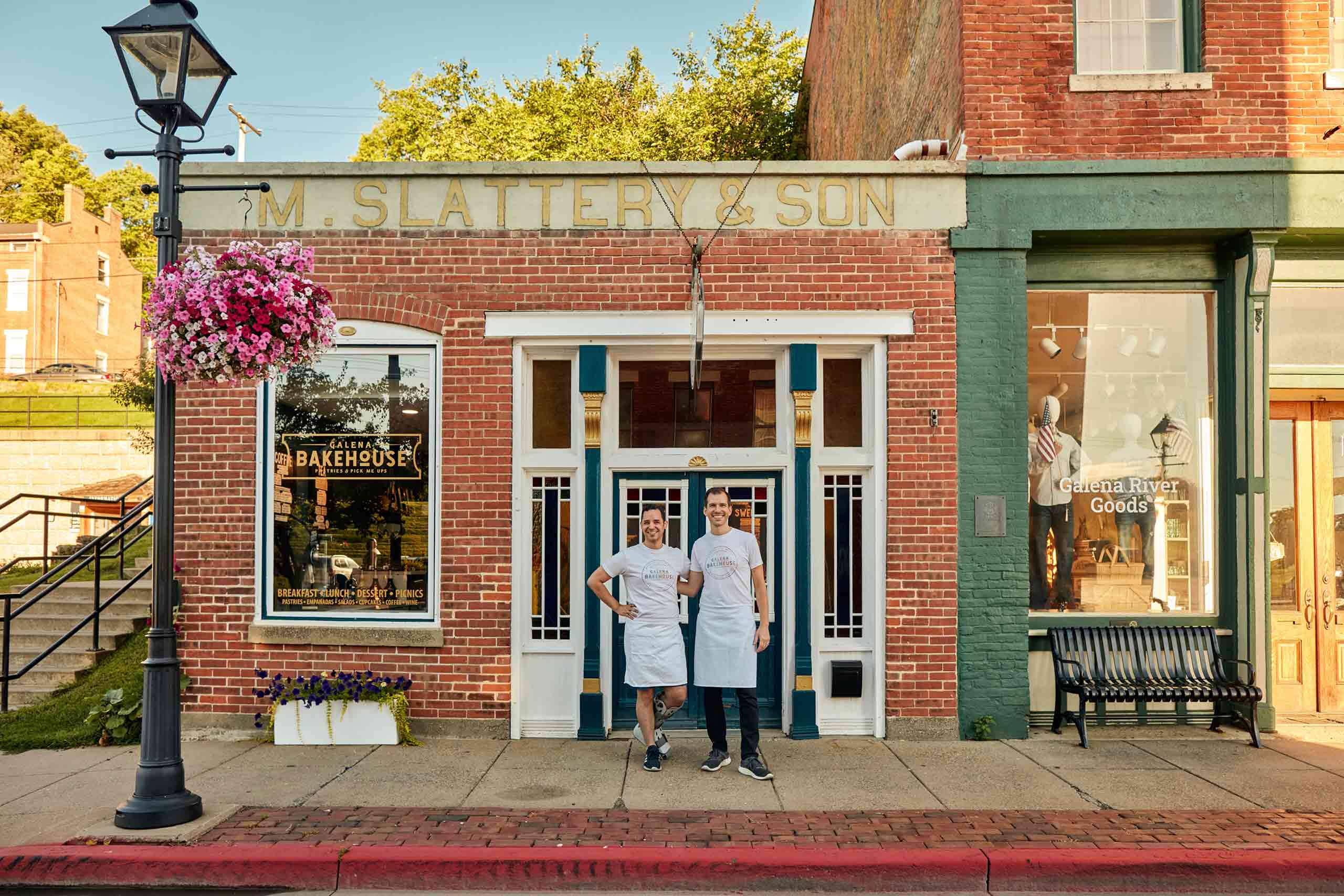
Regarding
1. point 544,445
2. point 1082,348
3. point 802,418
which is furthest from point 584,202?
point 1082,348

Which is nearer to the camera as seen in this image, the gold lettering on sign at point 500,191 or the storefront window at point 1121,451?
the gold lettering on sign at point 500,191

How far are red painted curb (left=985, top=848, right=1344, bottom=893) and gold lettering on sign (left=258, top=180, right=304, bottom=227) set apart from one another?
714 cm

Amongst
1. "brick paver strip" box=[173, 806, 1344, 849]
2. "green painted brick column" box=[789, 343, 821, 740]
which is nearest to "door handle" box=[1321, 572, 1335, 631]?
"brick paver strip" box=[173, 806, 1344, 849]

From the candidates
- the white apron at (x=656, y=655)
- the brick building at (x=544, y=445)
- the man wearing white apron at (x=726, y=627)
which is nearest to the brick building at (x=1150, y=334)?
the brick building at (x=544, y=445)

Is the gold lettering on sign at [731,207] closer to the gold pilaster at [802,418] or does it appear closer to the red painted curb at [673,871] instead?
the gold pilaster at [802,418]

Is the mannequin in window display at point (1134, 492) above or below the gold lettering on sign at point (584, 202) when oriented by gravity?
below

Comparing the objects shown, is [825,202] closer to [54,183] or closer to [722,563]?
[722,563]

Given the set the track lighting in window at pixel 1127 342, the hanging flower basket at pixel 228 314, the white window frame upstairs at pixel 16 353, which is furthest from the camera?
the white window frame upstairs at pixel 16 353

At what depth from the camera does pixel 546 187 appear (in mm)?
8570

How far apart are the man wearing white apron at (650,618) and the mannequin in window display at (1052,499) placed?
3.44 metres

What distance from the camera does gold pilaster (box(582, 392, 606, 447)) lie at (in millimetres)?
8500

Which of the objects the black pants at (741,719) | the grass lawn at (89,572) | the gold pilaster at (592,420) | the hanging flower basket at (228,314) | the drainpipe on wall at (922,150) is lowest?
the black pants at (741,719)

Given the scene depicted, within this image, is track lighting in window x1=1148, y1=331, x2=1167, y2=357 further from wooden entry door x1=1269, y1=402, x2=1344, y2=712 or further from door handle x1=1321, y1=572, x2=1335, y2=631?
door handle x1=1321, y1=572, x2=1335, y2=631

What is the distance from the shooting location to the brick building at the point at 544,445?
8.38m
